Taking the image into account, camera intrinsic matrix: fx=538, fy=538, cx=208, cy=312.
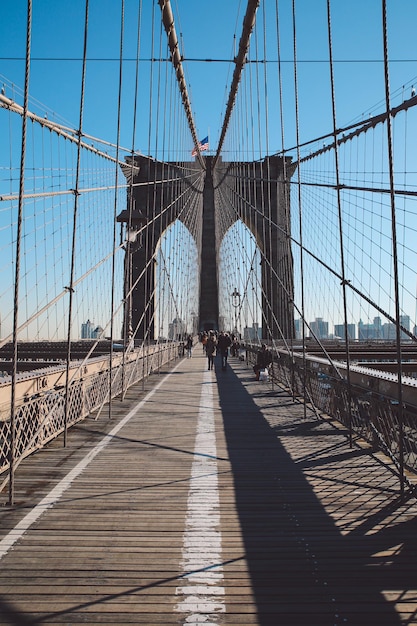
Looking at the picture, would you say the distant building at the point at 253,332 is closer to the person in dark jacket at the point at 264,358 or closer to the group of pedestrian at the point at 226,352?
the group of pedestrian at the point at 226,352

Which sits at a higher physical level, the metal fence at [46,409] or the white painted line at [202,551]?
the metal fence at [46,409]

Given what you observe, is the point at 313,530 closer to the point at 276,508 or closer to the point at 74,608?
the point at 276,508

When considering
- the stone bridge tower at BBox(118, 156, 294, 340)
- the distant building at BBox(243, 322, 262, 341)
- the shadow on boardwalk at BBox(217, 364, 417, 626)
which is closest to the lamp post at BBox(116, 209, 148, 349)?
the stone bridge tower at BBox(118, 156, 294, 340)

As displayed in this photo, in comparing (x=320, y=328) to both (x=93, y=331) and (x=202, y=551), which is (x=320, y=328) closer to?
(x=93, y=331)

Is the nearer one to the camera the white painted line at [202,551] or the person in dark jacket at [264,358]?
the white painted line at [202,551]

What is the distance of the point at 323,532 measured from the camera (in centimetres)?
294

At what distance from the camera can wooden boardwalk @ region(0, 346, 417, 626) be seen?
212 cm

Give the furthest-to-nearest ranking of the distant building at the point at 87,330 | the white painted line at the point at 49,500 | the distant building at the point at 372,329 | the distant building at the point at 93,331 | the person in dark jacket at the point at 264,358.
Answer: the distant building at the point at 87,330
the distant building at the point at 372,329
the person in dark jacket at the point at 264,358
the distant building at the point at 93,331
the white painted line at the point at 49,500

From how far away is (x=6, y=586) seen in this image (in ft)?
7.41

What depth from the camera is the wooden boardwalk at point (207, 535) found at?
212 centimetres

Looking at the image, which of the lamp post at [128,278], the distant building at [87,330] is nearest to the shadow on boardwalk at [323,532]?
the lamp post at [128,278]

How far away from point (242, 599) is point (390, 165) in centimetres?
275

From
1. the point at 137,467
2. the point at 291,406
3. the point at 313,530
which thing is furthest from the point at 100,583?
the point at 291,406

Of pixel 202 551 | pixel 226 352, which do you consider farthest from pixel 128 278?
pixel 202 551
